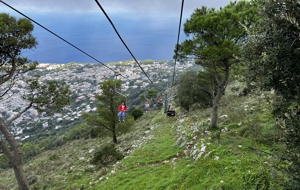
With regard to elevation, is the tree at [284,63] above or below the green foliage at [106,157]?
above

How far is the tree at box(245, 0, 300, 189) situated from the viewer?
9.45 ft

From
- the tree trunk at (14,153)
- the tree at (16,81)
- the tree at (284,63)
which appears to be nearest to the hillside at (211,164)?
the tree at (284,63)

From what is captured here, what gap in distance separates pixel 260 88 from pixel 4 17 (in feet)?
33.2

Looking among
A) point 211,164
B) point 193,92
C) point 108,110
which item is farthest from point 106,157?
point 193,92

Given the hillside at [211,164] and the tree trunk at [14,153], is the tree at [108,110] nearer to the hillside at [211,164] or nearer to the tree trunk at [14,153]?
the hillside at [211,164]

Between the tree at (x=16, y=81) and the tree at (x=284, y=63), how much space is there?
9.48 meters

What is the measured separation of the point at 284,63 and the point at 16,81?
35.6 ft

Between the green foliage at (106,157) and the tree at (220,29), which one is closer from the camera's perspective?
the tree at (220,29)

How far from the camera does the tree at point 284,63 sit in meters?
2.88

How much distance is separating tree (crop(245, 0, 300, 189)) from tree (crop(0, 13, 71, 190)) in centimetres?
948

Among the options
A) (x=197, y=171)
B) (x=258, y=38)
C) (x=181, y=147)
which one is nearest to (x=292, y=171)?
(x=258, y=38)

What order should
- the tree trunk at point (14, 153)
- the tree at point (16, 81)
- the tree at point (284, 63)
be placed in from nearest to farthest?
the tree at point (284, 63) → the tree at point (16, 81) → the tree trunk at point (14, 153)

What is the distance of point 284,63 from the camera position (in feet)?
9.66

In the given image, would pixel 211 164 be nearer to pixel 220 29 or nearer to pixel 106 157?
pixel 220 29
